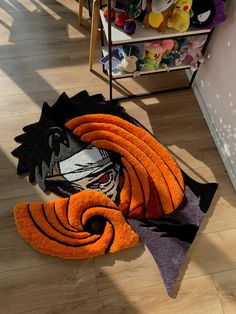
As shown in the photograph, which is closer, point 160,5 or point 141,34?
point 160,5

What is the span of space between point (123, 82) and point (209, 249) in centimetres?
115

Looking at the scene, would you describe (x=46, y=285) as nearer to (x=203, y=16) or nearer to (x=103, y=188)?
(x=103, y=188)

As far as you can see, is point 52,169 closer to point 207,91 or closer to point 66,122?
point 66,122

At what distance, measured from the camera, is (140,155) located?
66.4 inches

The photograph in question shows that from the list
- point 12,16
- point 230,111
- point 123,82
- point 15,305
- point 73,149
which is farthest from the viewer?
point 12,16

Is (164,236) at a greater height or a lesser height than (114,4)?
lesser

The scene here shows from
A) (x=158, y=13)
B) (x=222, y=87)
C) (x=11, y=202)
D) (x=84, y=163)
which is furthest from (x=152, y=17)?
(x=11, y=202)

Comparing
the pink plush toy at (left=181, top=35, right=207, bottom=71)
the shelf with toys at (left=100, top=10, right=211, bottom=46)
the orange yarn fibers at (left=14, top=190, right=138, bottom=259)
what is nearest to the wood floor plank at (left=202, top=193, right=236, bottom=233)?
the orange yarn fibers at (left=14, top=190, right=138, bottom=259)

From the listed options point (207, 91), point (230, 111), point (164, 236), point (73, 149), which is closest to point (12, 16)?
point (73, 149)

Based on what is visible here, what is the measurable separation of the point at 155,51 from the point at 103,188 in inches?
30.9

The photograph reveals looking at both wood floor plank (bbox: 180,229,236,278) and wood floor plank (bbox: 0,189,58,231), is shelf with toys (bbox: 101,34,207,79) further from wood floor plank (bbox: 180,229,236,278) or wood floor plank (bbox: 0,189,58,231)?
wood floor plank (bbox: 180,229,236,278)

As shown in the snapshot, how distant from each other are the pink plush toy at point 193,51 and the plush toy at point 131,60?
26cm

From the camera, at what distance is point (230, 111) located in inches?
63.5

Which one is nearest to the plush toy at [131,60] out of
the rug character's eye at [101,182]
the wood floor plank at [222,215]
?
the rug character's eye at [101,182]
